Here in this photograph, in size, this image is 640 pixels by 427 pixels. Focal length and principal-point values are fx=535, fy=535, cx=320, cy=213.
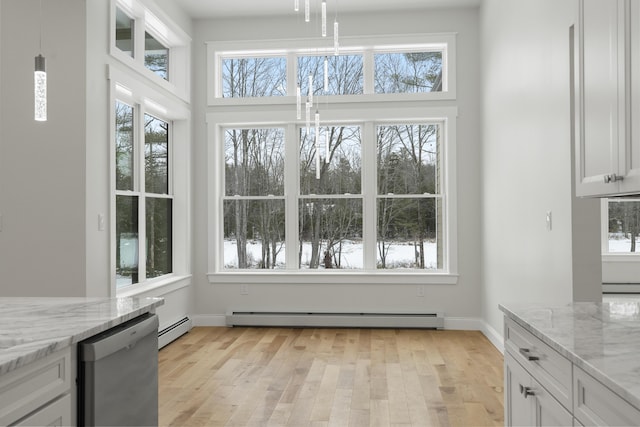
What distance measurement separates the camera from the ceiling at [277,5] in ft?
18.7

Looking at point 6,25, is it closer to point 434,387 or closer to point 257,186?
point 257,186

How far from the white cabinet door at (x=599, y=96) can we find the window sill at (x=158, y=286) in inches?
143

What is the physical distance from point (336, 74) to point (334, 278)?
2.34 m

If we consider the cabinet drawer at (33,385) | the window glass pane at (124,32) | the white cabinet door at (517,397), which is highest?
the window glass pane at (124,32)

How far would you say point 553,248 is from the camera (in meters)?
3.52

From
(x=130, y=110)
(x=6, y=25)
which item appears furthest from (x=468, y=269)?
(x=6, y=25)

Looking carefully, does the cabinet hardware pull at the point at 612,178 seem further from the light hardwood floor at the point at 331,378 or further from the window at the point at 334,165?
the window at the point at 334,165

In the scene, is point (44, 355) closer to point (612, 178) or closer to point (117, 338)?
point (117, 338)

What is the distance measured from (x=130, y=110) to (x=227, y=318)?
99.5 inches

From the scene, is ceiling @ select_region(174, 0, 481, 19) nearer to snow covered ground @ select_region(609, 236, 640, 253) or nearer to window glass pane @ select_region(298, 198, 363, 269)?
window glass pane @ select_region(298, 198, 363, 269)

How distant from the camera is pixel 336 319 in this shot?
591 cm

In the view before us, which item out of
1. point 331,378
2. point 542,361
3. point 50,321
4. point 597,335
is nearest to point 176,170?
point 331,378

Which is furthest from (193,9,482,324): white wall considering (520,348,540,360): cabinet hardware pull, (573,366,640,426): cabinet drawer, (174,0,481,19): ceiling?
(573,366,640,426): cabinet drawer

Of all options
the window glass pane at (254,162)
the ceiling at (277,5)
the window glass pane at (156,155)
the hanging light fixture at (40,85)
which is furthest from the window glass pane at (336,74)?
the hanging light fixture at (40,85)
